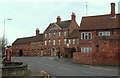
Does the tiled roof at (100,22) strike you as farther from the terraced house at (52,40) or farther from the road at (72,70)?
the terraced house at (52,40)

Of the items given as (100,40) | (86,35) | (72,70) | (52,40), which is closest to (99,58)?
(100,40)

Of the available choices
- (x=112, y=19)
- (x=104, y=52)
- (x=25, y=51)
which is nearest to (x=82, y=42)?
(x=112, y=19)

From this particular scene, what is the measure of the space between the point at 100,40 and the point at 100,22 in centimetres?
1180

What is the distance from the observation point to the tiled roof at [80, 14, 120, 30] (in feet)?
Result: 132

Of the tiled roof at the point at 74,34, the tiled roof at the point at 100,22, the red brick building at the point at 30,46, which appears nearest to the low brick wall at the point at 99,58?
the tiled roof at the point at 100,22

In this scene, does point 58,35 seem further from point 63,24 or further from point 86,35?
point 86,35

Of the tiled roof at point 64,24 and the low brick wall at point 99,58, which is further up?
the tiled roof at point 64,24

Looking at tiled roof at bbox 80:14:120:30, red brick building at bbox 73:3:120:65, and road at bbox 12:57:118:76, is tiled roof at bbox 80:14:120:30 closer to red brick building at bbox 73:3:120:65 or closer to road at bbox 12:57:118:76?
red brick building at bbox 73:3:120:65

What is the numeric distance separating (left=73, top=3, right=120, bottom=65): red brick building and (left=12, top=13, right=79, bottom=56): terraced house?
20.5 m

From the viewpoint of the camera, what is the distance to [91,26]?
1654 inches

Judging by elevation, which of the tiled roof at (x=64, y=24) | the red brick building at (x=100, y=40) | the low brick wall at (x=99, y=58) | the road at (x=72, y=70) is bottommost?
the road at (x=72, y=70)

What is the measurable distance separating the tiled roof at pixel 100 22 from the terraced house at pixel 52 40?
2021 centimetres

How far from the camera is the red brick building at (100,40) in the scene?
29938 mm

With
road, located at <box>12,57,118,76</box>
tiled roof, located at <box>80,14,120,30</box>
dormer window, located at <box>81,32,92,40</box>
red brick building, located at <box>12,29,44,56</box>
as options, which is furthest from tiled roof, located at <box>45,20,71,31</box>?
road, located at <box>12,57,118,76</box>
